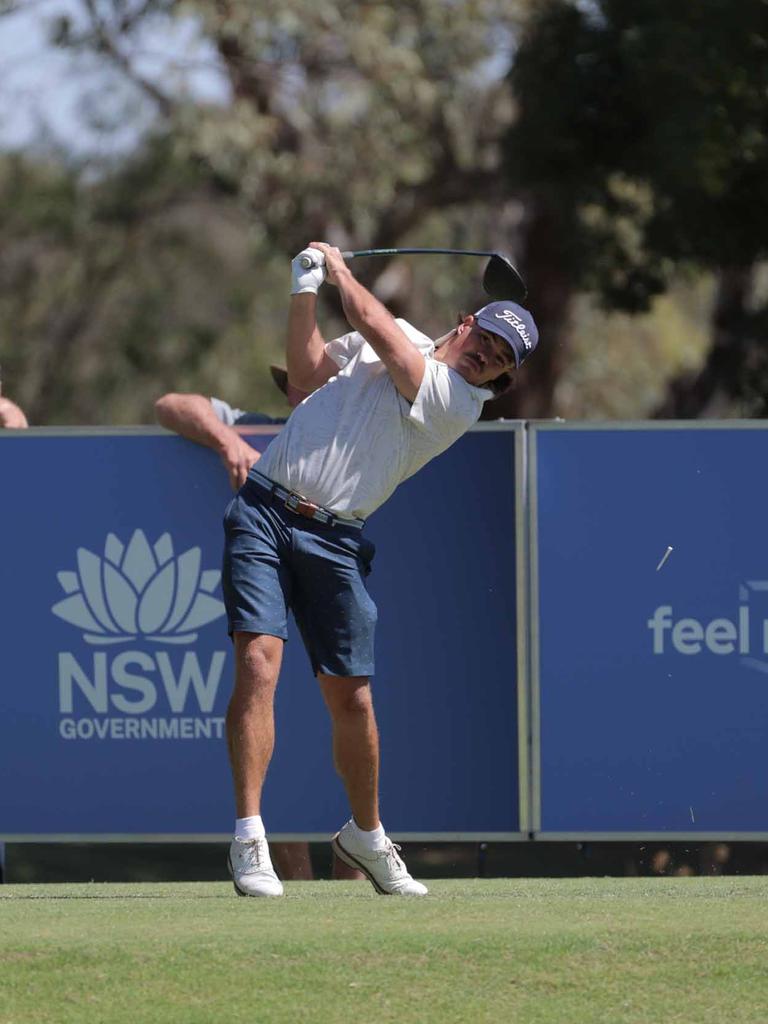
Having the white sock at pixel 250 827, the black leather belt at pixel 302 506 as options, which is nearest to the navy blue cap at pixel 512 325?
the black leather belt at pixel 302 506

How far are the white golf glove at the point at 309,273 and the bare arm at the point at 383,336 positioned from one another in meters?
0.06

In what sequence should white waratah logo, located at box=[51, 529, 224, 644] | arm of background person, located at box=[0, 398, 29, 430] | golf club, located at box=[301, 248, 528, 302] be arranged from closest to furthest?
golf club, located at box=[301, 248, 528, 302] → white waratah logo, located at box=[51, 529, 224, 644] → arm of background person, located at box=[0, 398, 29, 430]

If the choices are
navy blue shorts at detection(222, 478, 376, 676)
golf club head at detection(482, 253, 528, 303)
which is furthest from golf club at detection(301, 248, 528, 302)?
navy blue shorts at detection(222, 478, 376, 676)

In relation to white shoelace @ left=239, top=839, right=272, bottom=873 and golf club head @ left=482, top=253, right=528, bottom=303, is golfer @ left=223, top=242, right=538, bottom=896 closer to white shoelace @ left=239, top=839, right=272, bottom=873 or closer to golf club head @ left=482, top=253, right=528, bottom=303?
white shoelace @ left=239, top=839, right=272, bottom=873

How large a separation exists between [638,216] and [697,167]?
2.04 metres

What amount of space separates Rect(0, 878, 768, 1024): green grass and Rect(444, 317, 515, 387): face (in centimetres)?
169

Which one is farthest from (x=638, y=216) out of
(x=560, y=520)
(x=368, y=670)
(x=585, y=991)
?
(x=585, y=991)

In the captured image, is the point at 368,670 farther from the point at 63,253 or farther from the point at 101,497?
the point at 63,253

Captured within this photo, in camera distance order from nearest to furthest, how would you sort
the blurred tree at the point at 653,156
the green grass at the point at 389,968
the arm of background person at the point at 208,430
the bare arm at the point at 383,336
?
the green grass at the point at 389,968
the bare arm at the point at 383,336
the arm of background person at the point at 208,430
the blurred tree at the point at 653,156

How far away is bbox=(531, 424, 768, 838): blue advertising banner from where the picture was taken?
303 inches

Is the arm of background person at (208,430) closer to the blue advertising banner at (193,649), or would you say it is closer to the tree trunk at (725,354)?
the blue advertising banner at (193,649)

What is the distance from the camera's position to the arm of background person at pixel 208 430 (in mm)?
7621

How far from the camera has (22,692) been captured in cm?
777

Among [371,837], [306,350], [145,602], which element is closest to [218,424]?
[145,602]
